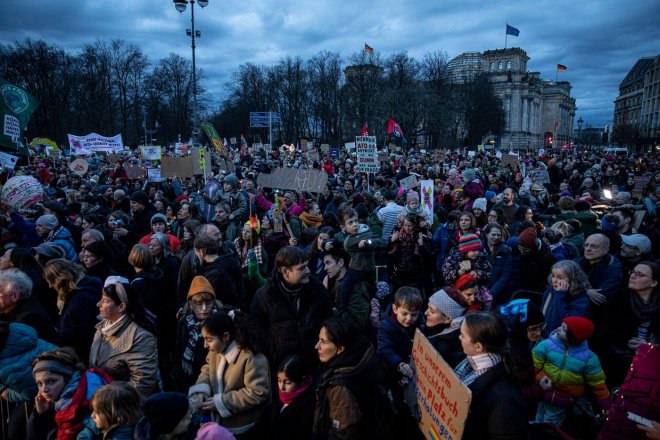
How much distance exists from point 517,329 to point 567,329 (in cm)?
32

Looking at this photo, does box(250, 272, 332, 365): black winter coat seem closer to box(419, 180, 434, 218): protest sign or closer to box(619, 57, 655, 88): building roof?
box(419, 180, 434, 218): protest sign

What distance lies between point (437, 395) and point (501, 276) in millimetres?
2814

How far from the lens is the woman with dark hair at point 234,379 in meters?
2.89

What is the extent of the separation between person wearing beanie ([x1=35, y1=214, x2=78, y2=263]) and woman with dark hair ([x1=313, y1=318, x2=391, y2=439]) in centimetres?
434

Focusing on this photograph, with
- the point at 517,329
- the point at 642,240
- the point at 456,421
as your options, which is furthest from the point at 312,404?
the point at 642,240

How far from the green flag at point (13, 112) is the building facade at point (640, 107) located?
74570 mm

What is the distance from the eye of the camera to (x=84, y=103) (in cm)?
5666

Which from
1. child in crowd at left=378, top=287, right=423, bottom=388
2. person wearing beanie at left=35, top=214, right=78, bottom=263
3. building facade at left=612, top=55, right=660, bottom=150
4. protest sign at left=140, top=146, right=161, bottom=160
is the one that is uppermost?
building facade at left=612, top=55, right=660, bottom=150

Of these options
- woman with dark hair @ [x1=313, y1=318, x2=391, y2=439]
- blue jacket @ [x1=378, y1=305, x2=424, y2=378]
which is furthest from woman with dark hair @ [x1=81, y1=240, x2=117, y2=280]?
blue jacket @ [x1=378, y1=305, x2=424, y2=378]

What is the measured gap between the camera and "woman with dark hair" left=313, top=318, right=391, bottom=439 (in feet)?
8.36

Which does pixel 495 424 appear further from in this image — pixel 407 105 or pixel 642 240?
pixel 407 105

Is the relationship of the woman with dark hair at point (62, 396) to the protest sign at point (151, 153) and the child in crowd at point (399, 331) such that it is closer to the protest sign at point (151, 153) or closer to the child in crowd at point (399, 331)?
the child in crowd at point (399, 331)

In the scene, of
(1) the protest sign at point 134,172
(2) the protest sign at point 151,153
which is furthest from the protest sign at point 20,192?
(2) the protest sign at point 151,153

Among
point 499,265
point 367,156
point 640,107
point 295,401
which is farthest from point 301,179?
point 640,107
